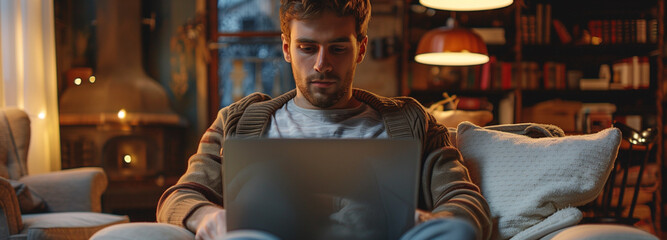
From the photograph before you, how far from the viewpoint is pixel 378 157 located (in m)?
0.98

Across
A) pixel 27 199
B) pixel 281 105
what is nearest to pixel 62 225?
pixel 27 199

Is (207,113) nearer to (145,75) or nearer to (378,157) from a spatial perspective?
(145,75)

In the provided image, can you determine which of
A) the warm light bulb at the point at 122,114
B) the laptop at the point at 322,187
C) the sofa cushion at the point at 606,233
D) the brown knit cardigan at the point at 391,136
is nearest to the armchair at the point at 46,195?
the brown knit cardigan at the point at 391,136

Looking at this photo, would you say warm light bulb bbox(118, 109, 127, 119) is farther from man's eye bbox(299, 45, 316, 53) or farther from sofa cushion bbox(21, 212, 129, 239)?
man's eye bbox(299, 45, 316, 53)

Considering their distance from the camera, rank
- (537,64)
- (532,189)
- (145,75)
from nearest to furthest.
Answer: (532,189) → (537,64) → (145,75)

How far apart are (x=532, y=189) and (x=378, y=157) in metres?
0.65

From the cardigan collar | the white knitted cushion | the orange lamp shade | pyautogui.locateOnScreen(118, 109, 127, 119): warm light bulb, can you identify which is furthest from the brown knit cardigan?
pyautogui.locateOnScreen(118, 109, 127, 119): warm light bulb

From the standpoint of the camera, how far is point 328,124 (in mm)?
1580

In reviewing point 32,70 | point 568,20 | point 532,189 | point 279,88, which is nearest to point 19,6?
point 32,70

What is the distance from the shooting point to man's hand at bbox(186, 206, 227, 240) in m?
1.11

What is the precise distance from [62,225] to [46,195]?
0.51 m

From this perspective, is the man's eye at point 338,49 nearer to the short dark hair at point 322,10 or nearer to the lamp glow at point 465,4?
the short dark hair at point 322,10

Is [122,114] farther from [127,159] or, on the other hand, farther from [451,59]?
[451,59]

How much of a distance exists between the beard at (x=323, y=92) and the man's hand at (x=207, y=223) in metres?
0.43
